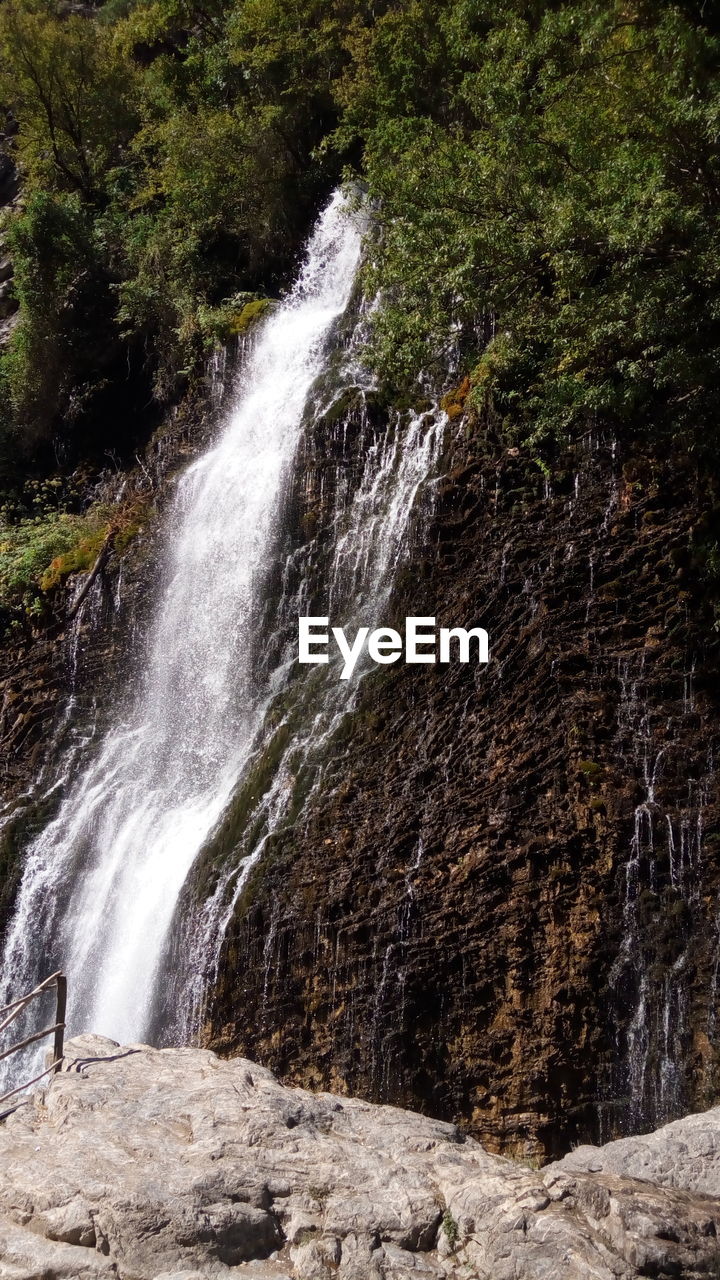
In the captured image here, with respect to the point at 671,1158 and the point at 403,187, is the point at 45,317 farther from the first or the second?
the point at 671,1158

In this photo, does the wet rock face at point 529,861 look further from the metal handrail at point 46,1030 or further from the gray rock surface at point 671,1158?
the metal handrail at point 46,1030

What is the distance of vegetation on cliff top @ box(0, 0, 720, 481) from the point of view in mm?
9398

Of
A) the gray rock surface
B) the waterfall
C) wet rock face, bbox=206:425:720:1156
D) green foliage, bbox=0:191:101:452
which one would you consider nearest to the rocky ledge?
the gray rock surface

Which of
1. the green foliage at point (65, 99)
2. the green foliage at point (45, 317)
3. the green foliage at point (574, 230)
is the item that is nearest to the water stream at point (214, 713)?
the green foliage at point (574, 230)

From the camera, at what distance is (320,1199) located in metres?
5.39

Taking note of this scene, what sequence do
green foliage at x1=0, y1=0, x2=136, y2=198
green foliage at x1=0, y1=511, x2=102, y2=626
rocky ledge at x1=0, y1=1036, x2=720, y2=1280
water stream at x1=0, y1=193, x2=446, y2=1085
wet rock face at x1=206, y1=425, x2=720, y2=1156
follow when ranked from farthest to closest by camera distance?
green foliage at x1=0, y1=0, x2=136, y2=198, green foliage at x1=0, y1=511, x2=102, y2=626, water stream at x1=0, y1=193, x2=446, y2=1085, wet rock face at x1=206, y1=425, x2=720, y2=1156, rocky ledge at x1=0, y1=1036, x2=720, y2=1280

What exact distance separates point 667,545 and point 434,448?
400cm

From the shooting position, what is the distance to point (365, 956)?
31.3ft

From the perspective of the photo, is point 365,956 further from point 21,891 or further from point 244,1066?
point 21,891

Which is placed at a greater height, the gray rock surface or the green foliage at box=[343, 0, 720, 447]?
the green foliage at box=[343, 0, 720, 447]

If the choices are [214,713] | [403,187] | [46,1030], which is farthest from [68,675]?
[46,1030]

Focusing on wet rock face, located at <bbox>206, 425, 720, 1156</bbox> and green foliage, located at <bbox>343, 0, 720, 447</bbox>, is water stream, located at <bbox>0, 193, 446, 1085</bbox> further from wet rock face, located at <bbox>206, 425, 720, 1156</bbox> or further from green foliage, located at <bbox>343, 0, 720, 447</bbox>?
green foliage, located at <bbox>343, 0, 720, 447</bbox>

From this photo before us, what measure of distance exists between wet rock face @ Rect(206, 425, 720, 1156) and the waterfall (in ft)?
6.11

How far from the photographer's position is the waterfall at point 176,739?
11.6m
